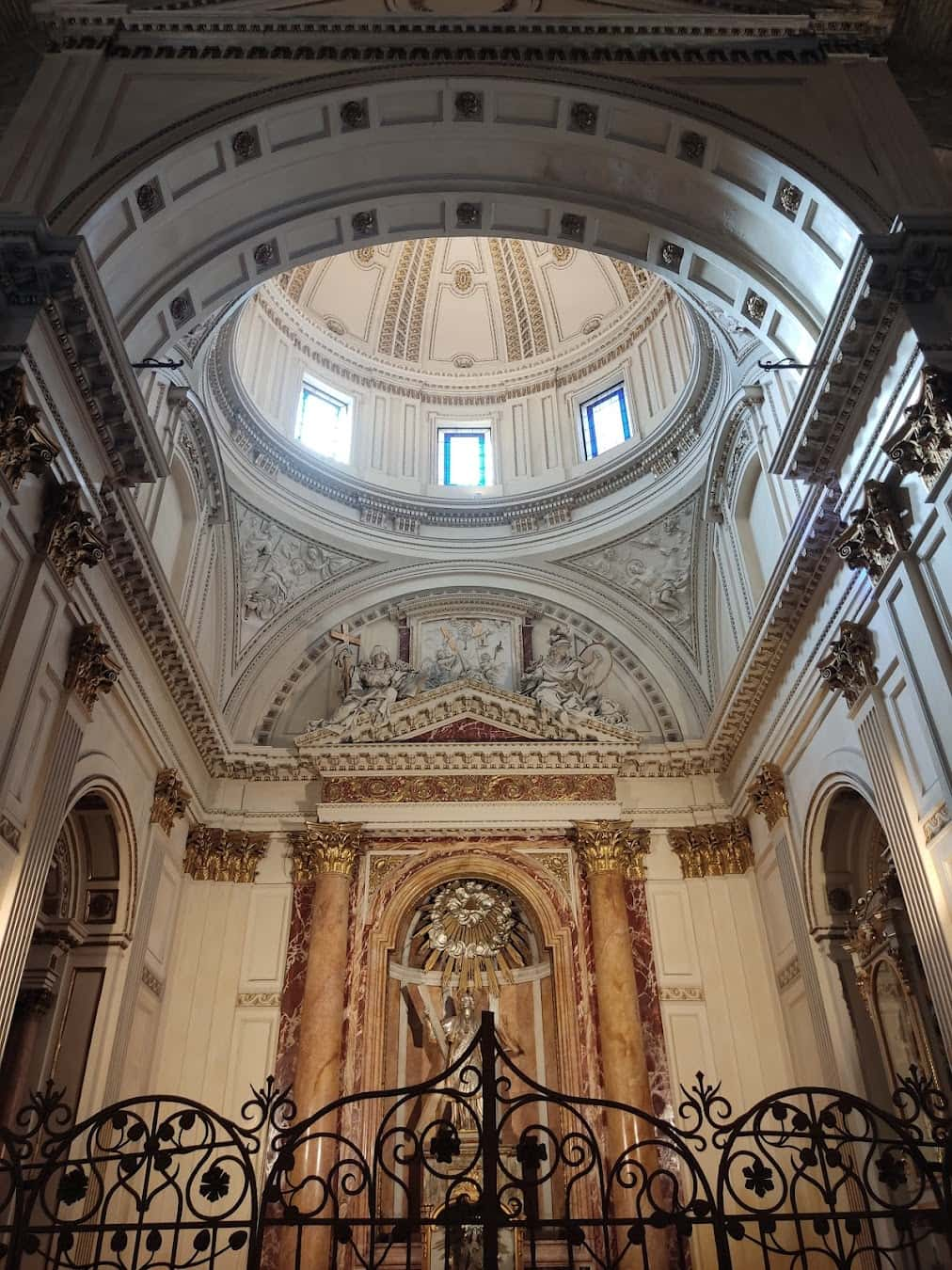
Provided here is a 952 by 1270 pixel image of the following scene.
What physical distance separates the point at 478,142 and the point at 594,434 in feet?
28.9

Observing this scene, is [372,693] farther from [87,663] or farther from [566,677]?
[87,663]

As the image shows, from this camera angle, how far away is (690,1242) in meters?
12.6

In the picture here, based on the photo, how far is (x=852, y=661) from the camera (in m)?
9.87

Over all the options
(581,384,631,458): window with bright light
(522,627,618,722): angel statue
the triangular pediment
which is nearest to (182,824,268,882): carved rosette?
the triangular pediment

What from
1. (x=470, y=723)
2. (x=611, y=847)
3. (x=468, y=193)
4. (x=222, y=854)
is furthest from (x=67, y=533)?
(x=611, y=847)

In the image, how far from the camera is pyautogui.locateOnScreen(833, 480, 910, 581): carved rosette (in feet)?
28.7

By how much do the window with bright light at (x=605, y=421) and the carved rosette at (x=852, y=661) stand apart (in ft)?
32.0

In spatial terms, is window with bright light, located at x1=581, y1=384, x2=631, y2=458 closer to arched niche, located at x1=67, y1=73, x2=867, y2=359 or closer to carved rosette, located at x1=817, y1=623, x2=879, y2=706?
arched niche, located at x1=67, y1=73, x2=867, y2=359

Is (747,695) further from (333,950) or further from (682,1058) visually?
(333,950)

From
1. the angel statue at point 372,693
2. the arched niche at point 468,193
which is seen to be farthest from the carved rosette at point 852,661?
the angel statue at point 372,693

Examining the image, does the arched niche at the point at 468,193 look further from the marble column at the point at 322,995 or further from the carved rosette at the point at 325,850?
the marble column at the point at 322,995

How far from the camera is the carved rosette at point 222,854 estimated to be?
50.0ft

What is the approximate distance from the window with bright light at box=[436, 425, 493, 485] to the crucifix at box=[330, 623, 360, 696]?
13.1ft

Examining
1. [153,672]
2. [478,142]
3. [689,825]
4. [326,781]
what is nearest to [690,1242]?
[689,825]
